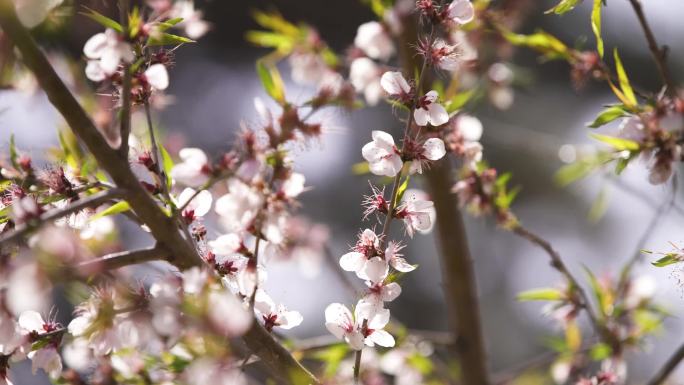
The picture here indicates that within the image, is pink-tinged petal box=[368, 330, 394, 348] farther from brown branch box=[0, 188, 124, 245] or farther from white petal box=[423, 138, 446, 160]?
brown branch box=[0, 188, 124, 245]

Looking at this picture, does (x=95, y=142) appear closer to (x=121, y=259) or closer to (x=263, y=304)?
(x=121, y=259)

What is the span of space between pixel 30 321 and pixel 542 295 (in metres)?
0.63

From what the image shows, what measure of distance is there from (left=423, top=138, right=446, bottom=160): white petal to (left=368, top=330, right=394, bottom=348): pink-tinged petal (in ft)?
0.57

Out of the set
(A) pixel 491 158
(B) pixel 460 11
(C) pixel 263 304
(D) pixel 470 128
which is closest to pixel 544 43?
(D) pixel 470 128

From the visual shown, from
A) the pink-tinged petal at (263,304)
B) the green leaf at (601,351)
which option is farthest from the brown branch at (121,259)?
the green leaf at (601,351)

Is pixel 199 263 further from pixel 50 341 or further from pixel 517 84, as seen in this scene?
pixel 517 84

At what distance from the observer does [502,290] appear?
157 inches

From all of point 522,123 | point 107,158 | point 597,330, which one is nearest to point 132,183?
point 107,158

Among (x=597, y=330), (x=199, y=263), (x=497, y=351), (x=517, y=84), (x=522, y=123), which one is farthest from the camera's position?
(x=497, y=351)

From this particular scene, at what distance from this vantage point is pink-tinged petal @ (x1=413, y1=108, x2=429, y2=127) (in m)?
0.75

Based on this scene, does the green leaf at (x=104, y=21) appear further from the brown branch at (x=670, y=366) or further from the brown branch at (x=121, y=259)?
the brown branch at (x=670, y=366)

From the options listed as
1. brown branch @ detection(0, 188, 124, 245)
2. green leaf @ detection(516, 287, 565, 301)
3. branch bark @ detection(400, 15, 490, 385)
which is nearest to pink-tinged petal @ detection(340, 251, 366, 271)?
brown branch @ detection(0, 188, 124, 245)

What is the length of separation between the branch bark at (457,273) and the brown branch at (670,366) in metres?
0.34

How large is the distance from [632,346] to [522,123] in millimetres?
2701
